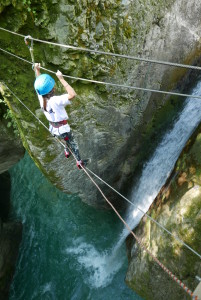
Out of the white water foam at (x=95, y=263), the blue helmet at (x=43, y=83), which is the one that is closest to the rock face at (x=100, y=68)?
the blue helmet at (x=43, y=83)

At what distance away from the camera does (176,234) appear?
4.27 metres

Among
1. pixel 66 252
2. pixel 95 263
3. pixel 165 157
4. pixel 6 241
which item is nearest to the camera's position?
pixel 165 157

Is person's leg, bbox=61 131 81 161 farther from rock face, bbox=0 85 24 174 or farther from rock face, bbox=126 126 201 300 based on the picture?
rock face, bbox=126 126 201 300

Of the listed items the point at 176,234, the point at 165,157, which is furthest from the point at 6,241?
the point at 176,234

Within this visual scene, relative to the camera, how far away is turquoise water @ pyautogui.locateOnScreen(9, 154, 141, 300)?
23.3 feet

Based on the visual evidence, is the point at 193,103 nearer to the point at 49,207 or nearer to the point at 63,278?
the point at 49,207

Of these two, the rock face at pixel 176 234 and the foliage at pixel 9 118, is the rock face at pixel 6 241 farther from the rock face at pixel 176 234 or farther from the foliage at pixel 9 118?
the rock face at pixel 176 234

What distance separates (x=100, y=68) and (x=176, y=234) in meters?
3.26

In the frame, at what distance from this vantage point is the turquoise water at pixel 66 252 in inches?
280

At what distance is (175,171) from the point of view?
5.20m

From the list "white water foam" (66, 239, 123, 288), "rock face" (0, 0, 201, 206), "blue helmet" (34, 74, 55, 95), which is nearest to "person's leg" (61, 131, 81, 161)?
"rock face" (0, 0, 201, 206)

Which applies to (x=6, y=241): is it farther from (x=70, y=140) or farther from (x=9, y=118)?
(x=70, y=140)

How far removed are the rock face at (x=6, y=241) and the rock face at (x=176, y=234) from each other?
4.48 metres

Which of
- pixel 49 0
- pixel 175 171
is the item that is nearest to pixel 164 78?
pixel 175 171
